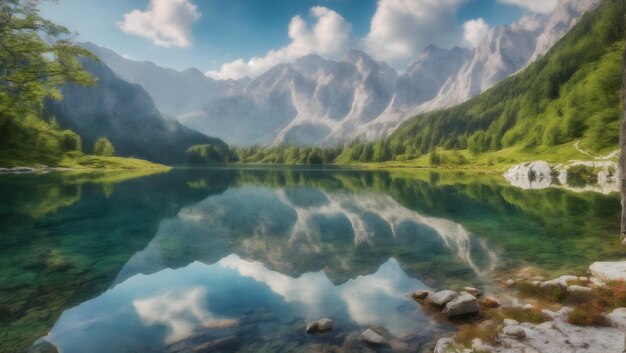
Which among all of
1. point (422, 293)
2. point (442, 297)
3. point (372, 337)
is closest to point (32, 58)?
point (372, 337)

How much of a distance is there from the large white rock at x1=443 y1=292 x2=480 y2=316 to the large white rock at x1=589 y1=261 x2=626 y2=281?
29.4ft

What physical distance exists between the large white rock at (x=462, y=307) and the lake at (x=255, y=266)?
65 cm

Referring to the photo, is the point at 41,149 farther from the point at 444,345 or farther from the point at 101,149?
the point at 444,345

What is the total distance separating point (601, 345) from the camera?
11461mm

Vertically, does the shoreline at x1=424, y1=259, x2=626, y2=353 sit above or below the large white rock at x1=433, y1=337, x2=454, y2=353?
above

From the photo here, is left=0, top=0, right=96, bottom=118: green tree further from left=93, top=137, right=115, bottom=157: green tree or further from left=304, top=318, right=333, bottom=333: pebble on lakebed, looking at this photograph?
left=93, top=137, right=115, bottom=157: green tree

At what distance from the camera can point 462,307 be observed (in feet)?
50.3

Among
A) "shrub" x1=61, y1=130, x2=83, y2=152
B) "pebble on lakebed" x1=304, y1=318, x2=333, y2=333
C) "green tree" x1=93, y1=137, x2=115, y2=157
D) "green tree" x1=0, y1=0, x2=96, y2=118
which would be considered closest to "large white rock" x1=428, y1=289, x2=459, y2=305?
"pebble on lakebed" x1=304, y1=318, x2=333, y2=333

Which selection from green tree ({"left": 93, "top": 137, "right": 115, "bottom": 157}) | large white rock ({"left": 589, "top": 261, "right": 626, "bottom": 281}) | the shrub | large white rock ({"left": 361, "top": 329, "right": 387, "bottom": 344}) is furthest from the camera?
green tree ({"left": 93, "top": 137, "right": 115, "bottom": 157})

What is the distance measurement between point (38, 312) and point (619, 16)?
878 feet

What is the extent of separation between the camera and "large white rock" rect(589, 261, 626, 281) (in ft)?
59.1

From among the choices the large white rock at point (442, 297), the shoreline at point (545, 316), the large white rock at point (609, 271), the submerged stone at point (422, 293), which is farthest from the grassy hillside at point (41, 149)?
the large white rock at point (609, 271)

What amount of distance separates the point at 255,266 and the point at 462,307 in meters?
13.7

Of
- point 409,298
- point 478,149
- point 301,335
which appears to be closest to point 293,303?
point 301,335
